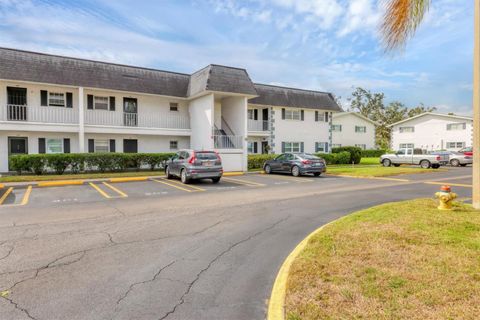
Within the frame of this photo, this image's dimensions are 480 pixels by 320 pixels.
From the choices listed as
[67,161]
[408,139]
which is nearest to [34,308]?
[67,161]

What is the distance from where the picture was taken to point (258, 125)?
29.7 meters

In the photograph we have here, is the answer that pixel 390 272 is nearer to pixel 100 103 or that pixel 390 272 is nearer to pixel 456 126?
pixel 100 103

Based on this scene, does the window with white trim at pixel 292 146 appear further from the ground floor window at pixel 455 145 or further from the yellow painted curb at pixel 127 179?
the ground floor window at pixel 455 145

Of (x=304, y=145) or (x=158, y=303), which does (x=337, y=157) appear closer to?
(x=304, y=145)

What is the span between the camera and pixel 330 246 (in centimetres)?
536

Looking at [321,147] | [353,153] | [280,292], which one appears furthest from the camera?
[321,147]

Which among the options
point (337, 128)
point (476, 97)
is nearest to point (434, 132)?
point (337, 128)

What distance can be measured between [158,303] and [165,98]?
23145 mm

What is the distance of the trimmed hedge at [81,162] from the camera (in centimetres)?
1845

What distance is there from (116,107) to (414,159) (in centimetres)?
2467

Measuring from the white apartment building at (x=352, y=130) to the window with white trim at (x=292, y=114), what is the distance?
13.0 metres

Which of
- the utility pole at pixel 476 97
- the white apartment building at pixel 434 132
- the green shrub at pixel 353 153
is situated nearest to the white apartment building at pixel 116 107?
the green shrub at pixel 353 153

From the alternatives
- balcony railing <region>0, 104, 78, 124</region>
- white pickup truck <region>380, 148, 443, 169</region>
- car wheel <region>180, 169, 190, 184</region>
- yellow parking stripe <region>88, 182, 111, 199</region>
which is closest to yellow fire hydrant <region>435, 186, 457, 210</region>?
yellow parking stripe <region>88, 182, 111, 199</region>

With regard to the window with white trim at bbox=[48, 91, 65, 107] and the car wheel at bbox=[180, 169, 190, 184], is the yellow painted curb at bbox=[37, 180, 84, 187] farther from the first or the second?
the window with white trim at bbox=[48, 91, 65, 107]
